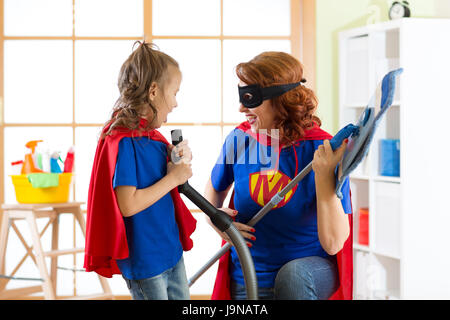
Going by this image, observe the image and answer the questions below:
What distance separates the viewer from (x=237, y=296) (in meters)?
1.62

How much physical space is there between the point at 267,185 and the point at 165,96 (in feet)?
1.22

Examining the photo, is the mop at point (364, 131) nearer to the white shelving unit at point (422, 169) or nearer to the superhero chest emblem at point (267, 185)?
the superhero chest emblem at point (267, 185)

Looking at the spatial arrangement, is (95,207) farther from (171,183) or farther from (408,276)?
(408,276)

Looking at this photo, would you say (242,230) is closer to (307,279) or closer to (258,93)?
(307,279)

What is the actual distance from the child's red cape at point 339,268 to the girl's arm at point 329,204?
0.07m

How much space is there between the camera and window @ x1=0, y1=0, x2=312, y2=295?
3260 mm

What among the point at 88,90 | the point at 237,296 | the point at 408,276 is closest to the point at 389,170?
the point at 408,276

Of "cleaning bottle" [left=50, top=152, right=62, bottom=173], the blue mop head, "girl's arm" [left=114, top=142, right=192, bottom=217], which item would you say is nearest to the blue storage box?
"cleaning bottle" [left=50, top=152, right=62, bottom=173]

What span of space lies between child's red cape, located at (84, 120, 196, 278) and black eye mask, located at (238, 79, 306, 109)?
0.32m

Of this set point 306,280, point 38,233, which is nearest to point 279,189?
point 306,280

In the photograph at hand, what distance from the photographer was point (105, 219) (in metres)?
1.28

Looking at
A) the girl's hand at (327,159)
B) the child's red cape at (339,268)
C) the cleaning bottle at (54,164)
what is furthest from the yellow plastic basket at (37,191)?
the girl's hand at (327,159)
